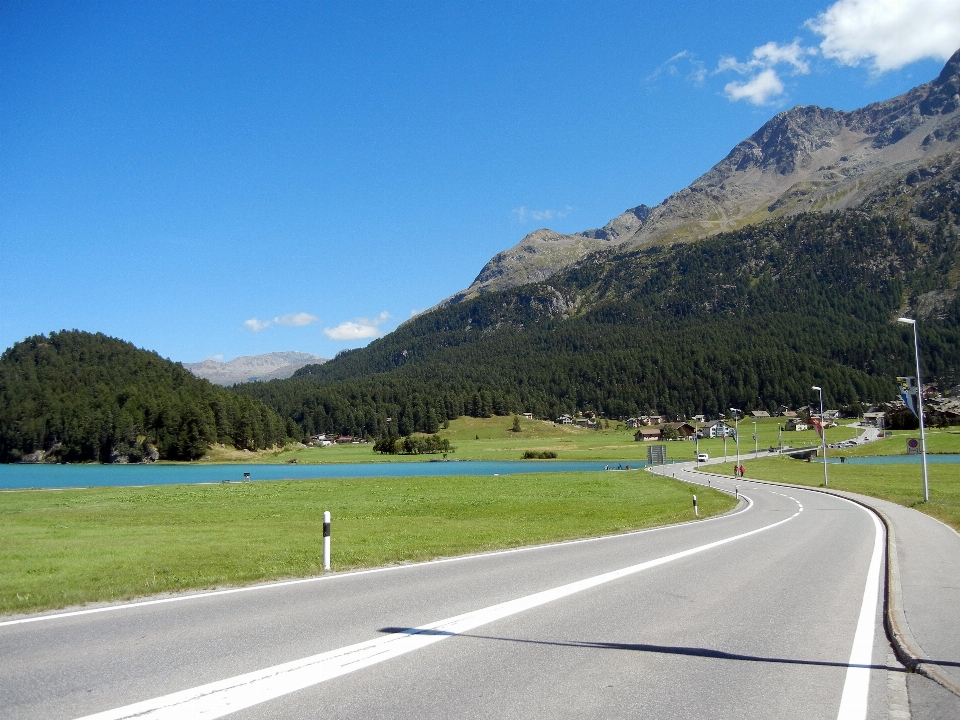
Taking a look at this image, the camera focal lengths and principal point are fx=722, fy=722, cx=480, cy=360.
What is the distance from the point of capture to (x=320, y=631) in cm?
908

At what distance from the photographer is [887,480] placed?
70625mm

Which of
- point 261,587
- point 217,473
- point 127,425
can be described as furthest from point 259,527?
point 127,425

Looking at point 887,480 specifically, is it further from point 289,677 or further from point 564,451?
point 564,451

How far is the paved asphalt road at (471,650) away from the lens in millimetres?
6430

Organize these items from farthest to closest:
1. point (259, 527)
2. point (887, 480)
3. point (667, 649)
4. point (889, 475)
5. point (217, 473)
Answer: point (217, 473) → point (889, 475) → point (887, 480) → point (259, 527) → point (667, 649)

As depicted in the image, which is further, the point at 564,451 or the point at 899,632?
the point at 564,451

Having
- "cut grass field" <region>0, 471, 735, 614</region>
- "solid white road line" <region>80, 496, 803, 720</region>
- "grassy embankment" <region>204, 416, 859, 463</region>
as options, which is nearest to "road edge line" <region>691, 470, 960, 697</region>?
"solid white road line" <region>80, 496, 803, 720</region>

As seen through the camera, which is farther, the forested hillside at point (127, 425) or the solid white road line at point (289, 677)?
the forested hillside at point (127, 425)

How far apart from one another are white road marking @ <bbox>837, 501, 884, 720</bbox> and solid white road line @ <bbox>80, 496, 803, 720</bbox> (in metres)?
4.35

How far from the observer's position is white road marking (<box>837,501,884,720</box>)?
6.54 m

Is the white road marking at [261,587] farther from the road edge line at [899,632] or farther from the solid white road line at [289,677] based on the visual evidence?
the road edge line at [899,632]

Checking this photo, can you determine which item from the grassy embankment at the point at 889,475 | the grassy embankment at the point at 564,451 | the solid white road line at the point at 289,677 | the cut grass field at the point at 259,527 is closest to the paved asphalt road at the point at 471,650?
the solid white road line at the point at 289,677

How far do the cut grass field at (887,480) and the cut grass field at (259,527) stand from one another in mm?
10199

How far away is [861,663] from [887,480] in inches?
2848
